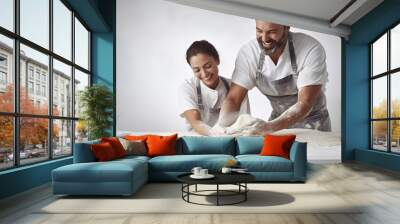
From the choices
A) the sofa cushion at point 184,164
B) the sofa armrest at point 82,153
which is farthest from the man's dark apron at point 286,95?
the sofa armrest at point 82,153

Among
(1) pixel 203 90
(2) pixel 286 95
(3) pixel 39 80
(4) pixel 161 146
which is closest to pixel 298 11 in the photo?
(2) pixel 286 95

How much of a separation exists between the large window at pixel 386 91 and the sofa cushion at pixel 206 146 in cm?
364

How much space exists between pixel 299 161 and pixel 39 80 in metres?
4.35

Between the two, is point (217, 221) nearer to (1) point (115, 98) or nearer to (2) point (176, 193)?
(2) point (176, 193)

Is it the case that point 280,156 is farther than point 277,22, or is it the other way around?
point 277,22

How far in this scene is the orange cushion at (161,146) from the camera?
270 inches

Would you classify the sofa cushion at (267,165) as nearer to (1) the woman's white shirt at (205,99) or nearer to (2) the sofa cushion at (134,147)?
(2) the sofa cushion at (134,147)

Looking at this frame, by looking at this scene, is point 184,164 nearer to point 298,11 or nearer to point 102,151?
point 102,151

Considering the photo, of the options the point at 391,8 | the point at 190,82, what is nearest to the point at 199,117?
the point at 190,82

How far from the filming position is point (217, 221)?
3766 millimetres

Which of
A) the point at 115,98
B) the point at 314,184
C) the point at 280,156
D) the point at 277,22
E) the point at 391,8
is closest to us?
the point at 314,184

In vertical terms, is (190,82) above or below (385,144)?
above

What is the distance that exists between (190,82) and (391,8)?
475 centimetres

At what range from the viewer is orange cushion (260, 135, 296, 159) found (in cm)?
655
